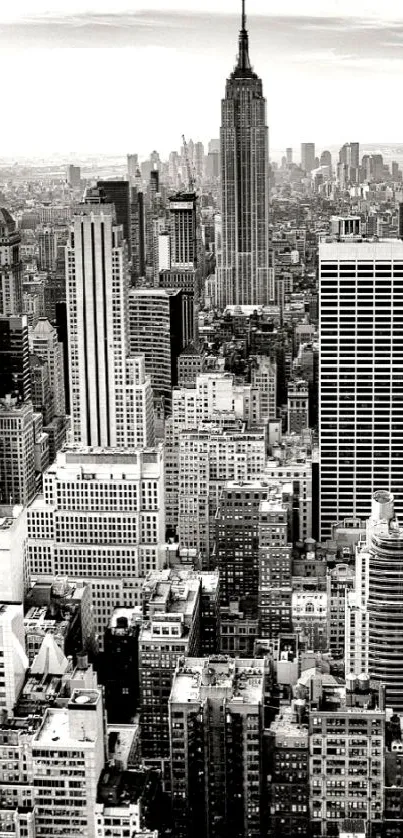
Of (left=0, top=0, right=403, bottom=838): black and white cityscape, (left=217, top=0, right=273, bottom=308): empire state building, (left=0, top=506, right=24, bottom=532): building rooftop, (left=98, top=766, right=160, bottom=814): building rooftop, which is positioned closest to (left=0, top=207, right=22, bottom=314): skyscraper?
(left=0, top=0, right=403, bottom=838): black and white cityscape

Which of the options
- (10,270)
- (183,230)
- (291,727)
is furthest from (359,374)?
(183,230)

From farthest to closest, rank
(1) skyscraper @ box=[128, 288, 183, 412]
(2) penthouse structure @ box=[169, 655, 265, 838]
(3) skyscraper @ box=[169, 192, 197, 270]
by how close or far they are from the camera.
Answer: (3) skyscraper @ box=[169, 192, 197, 270]
(1) skyscraper @ box=[128, 288, 183, 412]
(2) penthouse structure @ box=[169, 655, 265, 838]

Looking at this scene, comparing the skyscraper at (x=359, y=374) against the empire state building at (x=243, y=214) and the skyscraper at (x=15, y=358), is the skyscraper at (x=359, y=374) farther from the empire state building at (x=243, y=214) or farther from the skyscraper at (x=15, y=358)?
the empire state building at (x=243, y=214)

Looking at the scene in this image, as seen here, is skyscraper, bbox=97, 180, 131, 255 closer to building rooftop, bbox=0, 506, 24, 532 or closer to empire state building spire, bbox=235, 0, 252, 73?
empire state building spire, bbox=235, 0, 252, 73

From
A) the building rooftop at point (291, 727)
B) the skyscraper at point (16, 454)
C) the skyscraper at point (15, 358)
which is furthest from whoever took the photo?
the skyscraper at point (15, 358)

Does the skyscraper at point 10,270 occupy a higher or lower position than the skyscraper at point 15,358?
higher

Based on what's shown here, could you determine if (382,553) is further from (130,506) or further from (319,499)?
(319,499)

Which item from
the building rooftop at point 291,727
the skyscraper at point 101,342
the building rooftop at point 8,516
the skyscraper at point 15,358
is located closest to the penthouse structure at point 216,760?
the building rooftop at point 291,727
